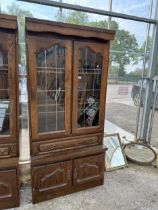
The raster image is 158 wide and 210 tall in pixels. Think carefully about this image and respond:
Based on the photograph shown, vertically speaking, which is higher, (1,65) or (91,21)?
(91,21)

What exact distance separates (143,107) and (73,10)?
178cm

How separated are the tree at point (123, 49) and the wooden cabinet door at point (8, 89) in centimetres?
156

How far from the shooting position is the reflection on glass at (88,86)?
1963 mm

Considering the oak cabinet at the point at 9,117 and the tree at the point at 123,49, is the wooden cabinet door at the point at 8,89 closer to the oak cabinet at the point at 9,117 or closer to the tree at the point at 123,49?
the oak cabinet at the point at 9,117

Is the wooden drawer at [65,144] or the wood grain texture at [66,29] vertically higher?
the wood grain texture at [66,29]

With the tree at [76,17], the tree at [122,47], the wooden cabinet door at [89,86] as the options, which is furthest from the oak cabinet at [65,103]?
the tree at [122,47]

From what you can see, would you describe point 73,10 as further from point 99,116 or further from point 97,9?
point 99,116

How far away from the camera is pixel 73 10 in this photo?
2.38 metres

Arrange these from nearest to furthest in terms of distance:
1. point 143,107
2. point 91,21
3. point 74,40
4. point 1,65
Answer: point 1,65 < point 74,40 < point 91,21 < point 143,107

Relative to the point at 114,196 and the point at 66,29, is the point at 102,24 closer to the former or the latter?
the point at 66,29

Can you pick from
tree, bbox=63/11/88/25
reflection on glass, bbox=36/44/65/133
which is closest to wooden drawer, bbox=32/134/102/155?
reflection on glass, bbox=36/44/65/133

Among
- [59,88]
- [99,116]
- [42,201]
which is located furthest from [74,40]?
[42,201]

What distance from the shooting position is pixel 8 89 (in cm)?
171

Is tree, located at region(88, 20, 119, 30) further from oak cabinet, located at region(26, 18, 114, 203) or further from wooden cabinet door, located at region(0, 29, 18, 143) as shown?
wooden cabinet door, located at region(0, 29, 18, 143)
